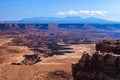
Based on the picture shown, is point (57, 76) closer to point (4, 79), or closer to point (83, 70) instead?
point (4, 79)

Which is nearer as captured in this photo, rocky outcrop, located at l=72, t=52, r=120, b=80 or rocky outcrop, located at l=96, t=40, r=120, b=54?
rocky outcrop, located at l=72, t=52, r=120, b=80

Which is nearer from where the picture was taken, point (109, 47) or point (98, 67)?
point (98, 67)

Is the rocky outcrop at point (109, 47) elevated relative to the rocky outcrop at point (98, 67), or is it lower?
elevated

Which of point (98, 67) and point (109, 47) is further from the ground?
point (109, 47)

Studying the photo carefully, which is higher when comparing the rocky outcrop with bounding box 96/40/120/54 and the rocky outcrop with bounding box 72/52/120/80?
the rocky outcrop with bounding box 96/40/120/54

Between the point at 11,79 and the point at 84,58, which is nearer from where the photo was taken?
the point at 84,58

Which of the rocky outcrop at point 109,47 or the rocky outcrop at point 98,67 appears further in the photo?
the rocky outcrop at point 109,47

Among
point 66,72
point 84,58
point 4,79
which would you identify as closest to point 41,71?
point 66,72

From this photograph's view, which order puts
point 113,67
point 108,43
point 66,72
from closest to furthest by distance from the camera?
1. point 113,67
2. point 108,43
3. point 66,72
